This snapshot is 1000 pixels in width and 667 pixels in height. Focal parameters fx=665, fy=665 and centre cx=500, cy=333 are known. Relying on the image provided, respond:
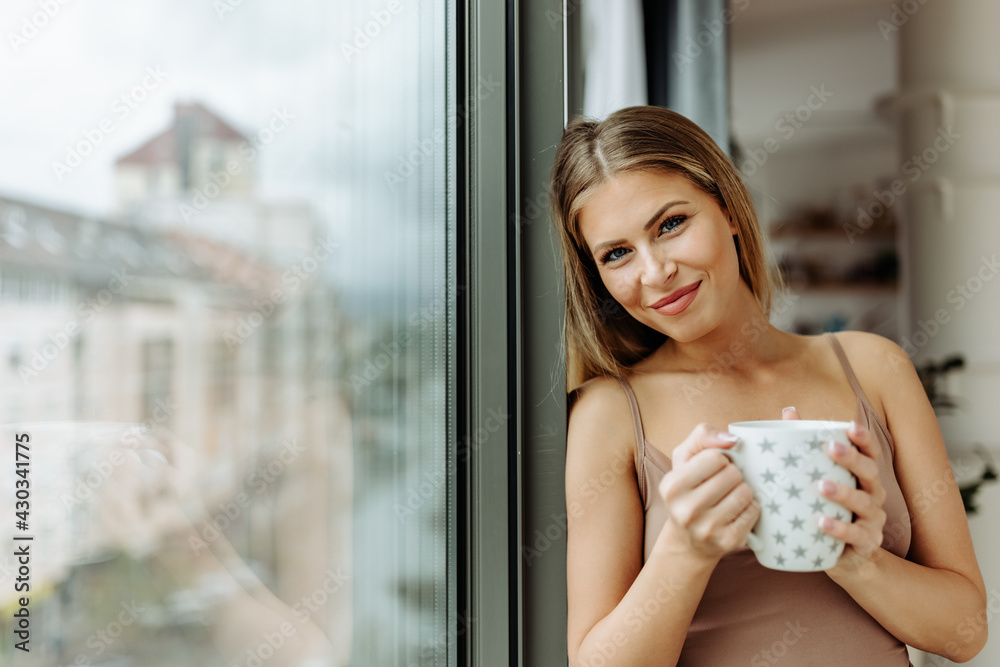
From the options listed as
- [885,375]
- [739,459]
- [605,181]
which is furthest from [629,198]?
[885,375]

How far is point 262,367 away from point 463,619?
342mm

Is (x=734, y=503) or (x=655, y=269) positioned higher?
(x=655, y=269)

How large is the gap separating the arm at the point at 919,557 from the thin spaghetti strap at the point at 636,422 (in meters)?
0.21

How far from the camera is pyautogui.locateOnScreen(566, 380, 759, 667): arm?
0.54 metres

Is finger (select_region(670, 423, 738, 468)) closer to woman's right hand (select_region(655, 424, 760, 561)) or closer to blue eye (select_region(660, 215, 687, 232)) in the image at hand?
woman's right hand (select_region(655, 424, 760, 561))

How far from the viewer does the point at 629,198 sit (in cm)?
70

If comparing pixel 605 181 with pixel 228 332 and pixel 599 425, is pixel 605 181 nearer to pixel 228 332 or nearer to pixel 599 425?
pixel 599 425

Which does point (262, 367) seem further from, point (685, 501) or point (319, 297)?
point (685, 501)

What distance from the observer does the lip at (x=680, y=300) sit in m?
0.70

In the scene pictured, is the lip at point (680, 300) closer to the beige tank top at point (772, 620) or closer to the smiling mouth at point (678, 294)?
the smiling mouth at point (678, 294)

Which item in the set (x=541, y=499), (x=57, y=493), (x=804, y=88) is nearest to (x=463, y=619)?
(x=541, y=499)

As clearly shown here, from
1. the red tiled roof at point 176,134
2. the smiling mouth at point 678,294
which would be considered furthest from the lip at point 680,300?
the red tiled roof at point 176,134

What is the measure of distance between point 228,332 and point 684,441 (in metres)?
0.41

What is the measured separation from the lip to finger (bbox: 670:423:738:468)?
0.59 ft
